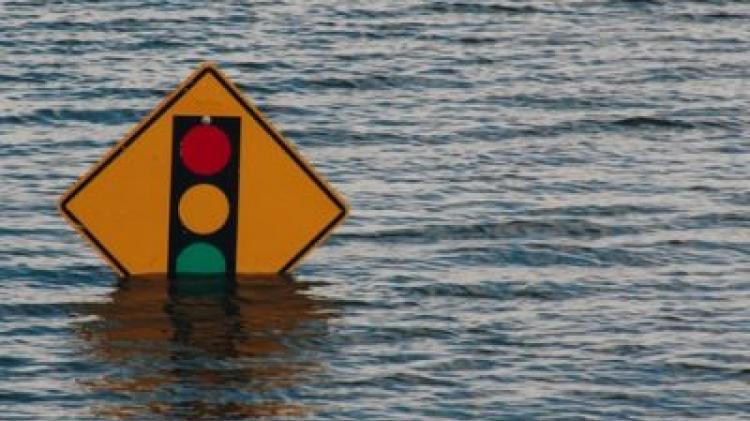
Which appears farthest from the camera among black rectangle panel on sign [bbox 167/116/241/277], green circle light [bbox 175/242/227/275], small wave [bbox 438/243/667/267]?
small wave [bbox 438/243/667/267]

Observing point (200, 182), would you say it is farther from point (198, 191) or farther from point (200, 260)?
point (200, 260)

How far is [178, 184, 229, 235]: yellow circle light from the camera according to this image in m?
14.2

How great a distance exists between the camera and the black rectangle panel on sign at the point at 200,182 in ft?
46.5

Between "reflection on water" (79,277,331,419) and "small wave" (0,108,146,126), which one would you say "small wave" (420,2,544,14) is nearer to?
"small wave" (0,108,146,126)

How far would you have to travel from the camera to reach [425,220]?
16375 mm

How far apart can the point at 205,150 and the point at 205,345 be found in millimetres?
1458

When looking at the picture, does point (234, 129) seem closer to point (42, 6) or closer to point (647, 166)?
point (647, 166)

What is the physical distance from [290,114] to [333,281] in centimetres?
552

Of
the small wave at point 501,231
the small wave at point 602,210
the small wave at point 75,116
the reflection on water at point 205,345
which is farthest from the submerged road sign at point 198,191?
the small wave at point 75,116

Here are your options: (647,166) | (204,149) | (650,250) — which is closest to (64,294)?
(204,149)

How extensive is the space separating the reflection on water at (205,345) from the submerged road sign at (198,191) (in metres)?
0.26

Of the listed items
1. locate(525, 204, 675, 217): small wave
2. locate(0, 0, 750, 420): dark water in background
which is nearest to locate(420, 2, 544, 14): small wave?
locate(0, 0, 750, 420): dark water in background

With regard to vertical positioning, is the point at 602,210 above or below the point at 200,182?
below

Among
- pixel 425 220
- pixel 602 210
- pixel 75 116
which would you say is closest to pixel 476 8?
pixel 75 116
